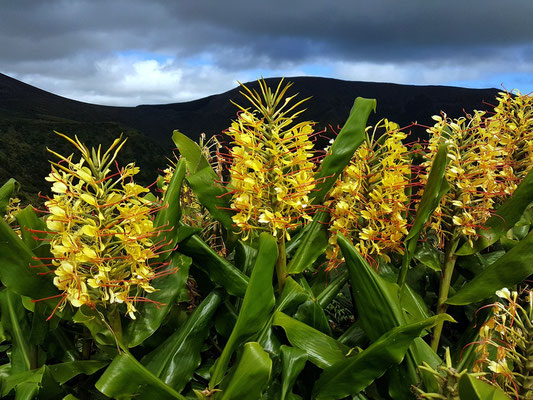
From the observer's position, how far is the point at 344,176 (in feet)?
5.97

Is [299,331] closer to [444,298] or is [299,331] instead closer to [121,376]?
[121,376]

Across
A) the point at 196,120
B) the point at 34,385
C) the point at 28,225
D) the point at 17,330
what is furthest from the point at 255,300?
the point at 196,120

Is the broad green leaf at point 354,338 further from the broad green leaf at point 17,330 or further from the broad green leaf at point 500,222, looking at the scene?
the broad green leaf at point 17,330

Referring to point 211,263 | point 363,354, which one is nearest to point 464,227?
point 363,354

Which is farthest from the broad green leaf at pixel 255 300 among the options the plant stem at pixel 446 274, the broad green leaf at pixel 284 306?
the plant stem at pixel 446 274

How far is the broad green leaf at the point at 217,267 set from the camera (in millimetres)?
1660

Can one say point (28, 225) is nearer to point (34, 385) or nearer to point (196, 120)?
point (34, 385)

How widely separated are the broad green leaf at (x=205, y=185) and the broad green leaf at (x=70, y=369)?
0.74m

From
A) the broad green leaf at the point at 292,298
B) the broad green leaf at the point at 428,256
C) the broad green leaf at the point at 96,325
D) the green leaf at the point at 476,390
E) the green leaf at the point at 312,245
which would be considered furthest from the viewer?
the broad green leaf at the point at 428,256

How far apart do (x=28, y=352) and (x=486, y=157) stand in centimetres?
210

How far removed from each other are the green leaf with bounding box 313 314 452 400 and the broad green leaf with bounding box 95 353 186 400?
573mm

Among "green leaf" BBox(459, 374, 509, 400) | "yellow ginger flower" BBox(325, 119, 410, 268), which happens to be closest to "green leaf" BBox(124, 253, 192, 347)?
"yellow ginger flower" BBox(325, 119, 410, 268)

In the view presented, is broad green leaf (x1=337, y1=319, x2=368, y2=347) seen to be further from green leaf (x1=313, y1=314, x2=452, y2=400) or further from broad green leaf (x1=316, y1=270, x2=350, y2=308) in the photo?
green leaf (x1=313, y1=314, x2=452, y2=400)

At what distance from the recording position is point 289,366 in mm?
1438
